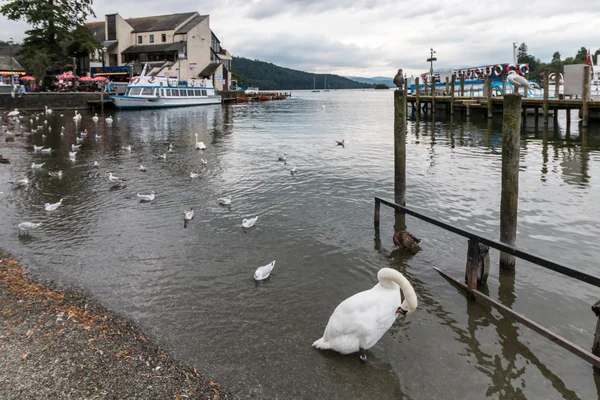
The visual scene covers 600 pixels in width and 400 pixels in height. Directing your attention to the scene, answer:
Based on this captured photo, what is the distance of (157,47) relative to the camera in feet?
273

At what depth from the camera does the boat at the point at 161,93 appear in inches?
2317

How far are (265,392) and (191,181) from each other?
13335 millimetres

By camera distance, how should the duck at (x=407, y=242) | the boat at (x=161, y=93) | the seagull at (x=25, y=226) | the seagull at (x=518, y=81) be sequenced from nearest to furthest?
the seagull at (x=518, y=81) < the duck at (x=407, y=242) < the seagull at (x=25, y=226) < the boat at (x=161, y=93)

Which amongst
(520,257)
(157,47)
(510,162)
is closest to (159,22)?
(157,47)

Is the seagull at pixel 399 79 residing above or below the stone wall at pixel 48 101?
below

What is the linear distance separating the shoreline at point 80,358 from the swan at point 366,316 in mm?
1765

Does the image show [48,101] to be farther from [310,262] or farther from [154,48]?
[310,262]

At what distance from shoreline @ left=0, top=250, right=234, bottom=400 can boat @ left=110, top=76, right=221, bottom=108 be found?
181 feet

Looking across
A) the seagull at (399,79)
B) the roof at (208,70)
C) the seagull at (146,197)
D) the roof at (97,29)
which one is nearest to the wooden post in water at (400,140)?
the seagull at (399,79)

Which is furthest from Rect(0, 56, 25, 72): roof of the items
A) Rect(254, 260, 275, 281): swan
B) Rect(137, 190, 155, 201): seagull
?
Rect(254, 260, 275, 281): swan

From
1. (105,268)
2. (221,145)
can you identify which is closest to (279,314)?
(105,268)

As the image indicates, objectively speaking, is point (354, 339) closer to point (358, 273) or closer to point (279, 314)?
point (279, 314)

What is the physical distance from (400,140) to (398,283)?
702 centimetres

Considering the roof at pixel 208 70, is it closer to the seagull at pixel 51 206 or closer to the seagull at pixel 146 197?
the seagull at pixel 146 197
